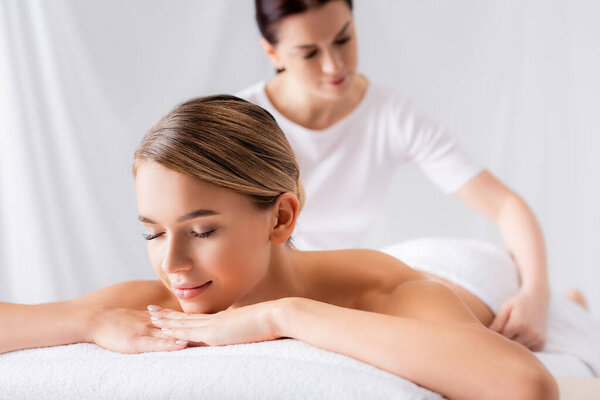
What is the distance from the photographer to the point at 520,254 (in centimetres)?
199

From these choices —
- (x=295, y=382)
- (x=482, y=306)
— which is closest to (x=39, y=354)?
(x=295, y=382)

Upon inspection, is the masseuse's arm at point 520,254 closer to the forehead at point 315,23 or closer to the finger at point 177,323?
the forehead at point 315,23

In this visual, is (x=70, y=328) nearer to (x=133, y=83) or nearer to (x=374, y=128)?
(x=374, y=128)

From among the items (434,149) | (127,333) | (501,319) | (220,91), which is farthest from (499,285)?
(220,91)

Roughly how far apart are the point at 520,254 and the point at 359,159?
549 millimetres

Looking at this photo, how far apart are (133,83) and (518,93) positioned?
1.42 metres

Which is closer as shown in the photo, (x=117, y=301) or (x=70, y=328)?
(x=70, y=328)

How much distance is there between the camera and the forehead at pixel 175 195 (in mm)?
1139

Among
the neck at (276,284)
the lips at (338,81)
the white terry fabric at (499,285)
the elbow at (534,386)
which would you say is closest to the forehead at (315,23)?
the lips at (338,81)

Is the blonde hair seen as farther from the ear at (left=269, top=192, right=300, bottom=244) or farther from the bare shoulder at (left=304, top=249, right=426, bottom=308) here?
the bare shoulder at (left=304, top=249, right=426, bottom=308)

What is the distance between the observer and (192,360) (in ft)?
3.42

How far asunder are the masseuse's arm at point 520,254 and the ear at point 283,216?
68 cm

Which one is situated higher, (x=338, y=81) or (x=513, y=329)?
(x=338, y=81)

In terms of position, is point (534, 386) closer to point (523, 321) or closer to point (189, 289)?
point (189, 289)
